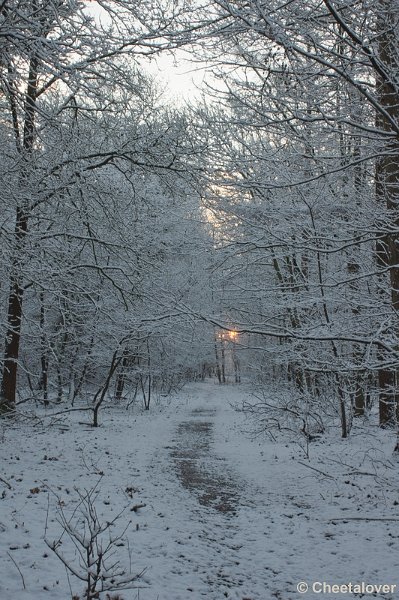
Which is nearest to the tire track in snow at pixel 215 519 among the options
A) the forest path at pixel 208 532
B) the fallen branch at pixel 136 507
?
the forest path at pixel 208 532

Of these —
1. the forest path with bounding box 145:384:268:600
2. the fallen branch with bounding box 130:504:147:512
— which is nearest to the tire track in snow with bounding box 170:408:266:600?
the forest path with bounding box 145:384:268:600

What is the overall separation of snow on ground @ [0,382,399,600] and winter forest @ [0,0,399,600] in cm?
4

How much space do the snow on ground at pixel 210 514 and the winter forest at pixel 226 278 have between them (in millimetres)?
36

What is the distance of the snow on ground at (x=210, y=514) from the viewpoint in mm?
4250

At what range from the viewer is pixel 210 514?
622 centimetres

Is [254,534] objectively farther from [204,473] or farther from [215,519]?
[204,473]

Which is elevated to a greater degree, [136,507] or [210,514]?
[136,507]

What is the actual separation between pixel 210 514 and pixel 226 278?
143 inches

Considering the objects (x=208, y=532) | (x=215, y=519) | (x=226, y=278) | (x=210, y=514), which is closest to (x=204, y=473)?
(x=210, y=514)

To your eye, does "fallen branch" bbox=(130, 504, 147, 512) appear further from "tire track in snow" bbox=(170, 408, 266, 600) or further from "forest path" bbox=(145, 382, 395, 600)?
"tire track in snow" bbox=(170, 408, 266, 600)

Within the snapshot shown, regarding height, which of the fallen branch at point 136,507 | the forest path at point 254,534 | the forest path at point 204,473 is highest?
the fallen branch at point 136,507

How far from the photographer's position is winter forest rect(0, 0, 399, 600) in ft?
13.7

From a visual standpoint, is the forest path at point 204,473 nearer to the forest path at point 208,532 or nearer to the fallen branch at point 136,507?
the forest path at point 208,532

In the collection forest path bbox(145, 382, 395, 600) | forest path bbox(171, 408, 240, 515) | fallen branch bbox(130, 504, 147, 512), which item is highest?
fallen branch bbox(130, 504, 147, 512)
